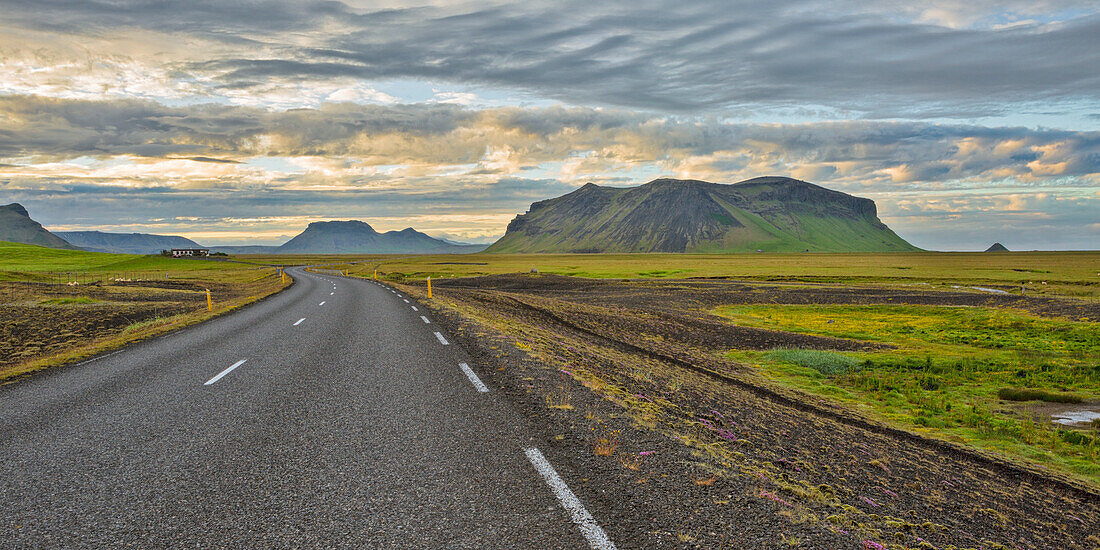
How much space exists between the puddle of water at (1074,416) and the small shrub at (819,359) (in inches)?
209

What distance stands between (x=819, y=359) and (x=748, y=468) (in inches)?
568

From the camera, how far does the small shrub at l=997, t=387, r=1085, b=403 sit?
14750mm

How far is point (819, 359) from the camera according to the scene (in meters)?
18.6

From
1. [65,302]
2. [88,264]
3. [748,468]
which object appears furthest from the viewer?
[88,264]

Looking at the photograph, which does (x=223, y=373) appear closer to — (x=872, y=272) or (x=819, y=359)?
(x=819, y=359)

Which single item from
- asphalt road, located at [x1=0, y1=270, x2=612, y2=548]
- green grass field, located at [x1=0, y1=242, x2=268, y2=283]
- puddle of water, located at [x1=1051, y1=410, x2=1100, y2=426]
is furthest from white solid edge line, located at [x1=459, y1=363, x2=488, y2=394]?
green grass field, located at [x1=0, y1=242, x2=268, y2=283]

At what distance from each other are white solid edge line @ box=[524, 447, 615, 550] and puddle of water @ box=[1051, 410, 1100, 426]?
13827mm

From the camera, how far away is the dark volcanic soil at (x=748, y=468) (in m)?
4.63

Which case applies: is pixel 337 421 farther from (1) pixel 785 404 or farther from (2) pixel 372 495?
(1) pixel 785 404

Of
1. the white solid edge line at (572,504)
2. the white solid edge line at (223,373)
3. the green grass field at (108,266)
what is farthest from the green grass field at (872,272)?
the white solid edge line at (223,373)

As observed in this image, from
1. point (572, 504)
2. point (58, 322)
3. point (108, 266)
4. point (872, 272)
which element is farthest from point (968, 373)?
point (108, 266)

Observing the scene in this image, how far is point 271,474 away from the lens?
5.51 metres

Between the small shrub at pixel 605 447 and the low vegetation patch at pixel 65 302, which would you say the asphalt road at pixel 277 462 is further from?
the low vegetation patch at pixel 65 302

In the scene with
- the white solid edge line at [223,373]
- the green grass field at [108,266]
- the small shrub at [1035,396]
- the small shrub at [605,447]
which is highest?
the green grass field at [108,266]
